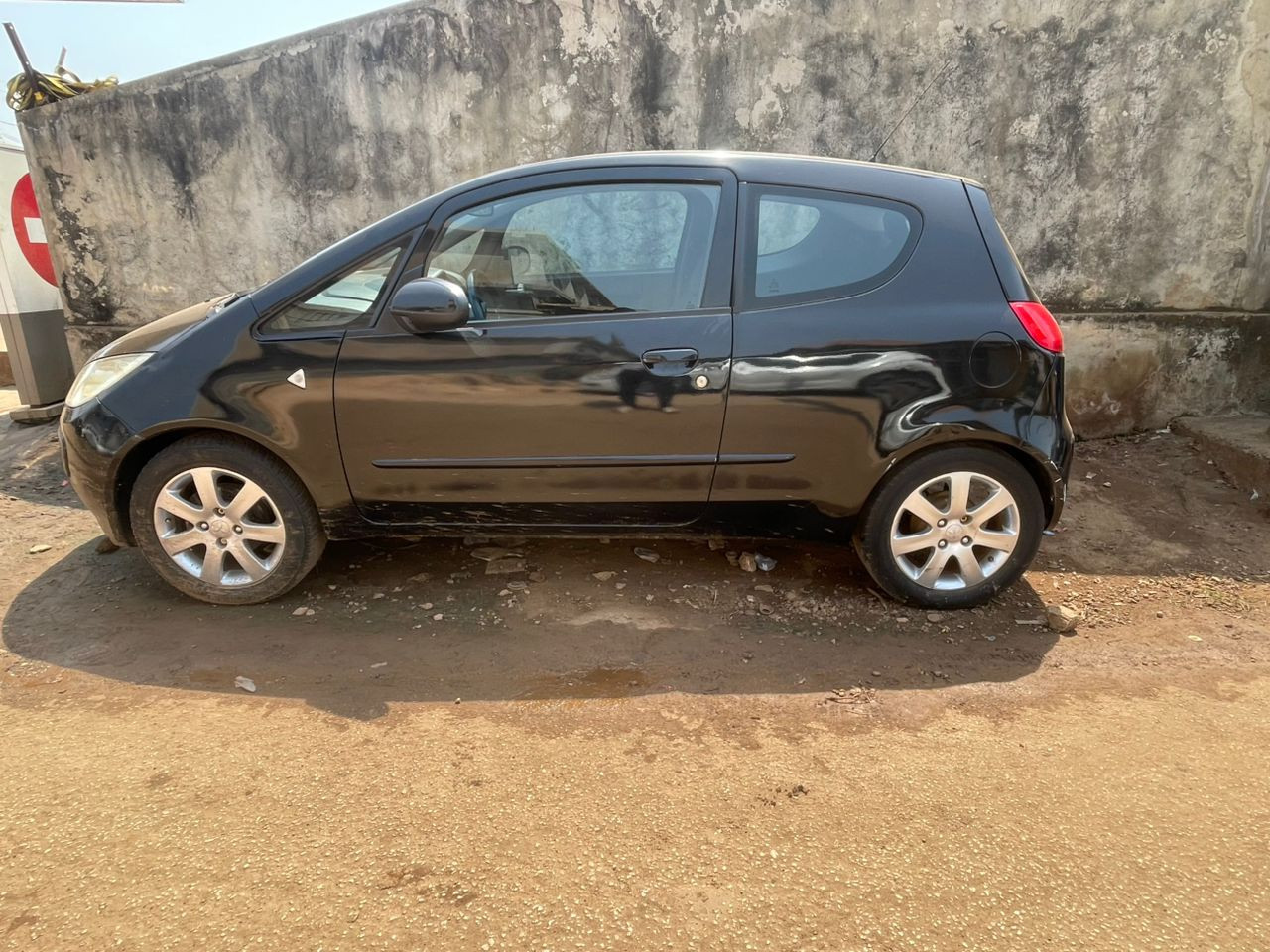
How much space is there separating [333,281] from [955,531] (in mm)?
2586

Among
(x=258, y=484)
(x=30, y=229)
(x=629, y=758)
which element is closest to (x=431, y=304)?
(x=258, y=484)

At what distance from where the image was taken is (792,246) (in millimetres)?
2898

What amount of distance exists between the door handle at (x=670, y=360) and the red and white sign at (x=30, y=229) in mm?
5140

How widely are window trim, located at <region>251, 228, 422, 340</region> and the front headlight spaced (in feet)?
1.62

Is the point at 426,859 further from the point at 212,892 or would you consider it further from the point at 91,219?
the point at 91,219

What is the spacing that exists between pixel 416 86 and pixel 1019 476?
4.27 m

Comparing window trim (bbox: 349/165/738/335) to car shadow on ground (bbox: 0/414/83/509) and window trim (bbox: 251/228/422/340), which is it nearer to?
window trim (bbox: 251/228/422/340)

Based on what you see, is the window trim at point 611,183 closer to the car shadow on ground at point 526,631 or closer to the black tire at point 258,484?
the black tire at point 258,484

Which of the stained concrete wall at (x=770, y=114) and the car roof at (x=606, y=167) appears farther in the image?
the stained concrete wall at (x=770, y=114)

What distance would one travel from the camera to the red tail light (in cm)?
286

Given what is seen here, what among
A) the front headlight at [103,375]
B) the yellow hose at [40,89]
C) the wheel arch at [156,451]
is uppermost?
the yellow hose at [40,89]

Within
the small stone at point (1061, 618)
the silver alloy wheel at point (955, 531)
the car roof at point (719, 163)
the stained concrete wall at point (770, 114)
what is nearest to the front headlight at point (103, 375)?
the car roof at point (719, 163)

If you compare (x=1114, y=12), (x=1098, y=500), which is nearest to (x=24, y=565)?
(x=1098, y=500)

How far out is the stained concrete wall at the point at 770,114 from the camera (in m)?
4.59
